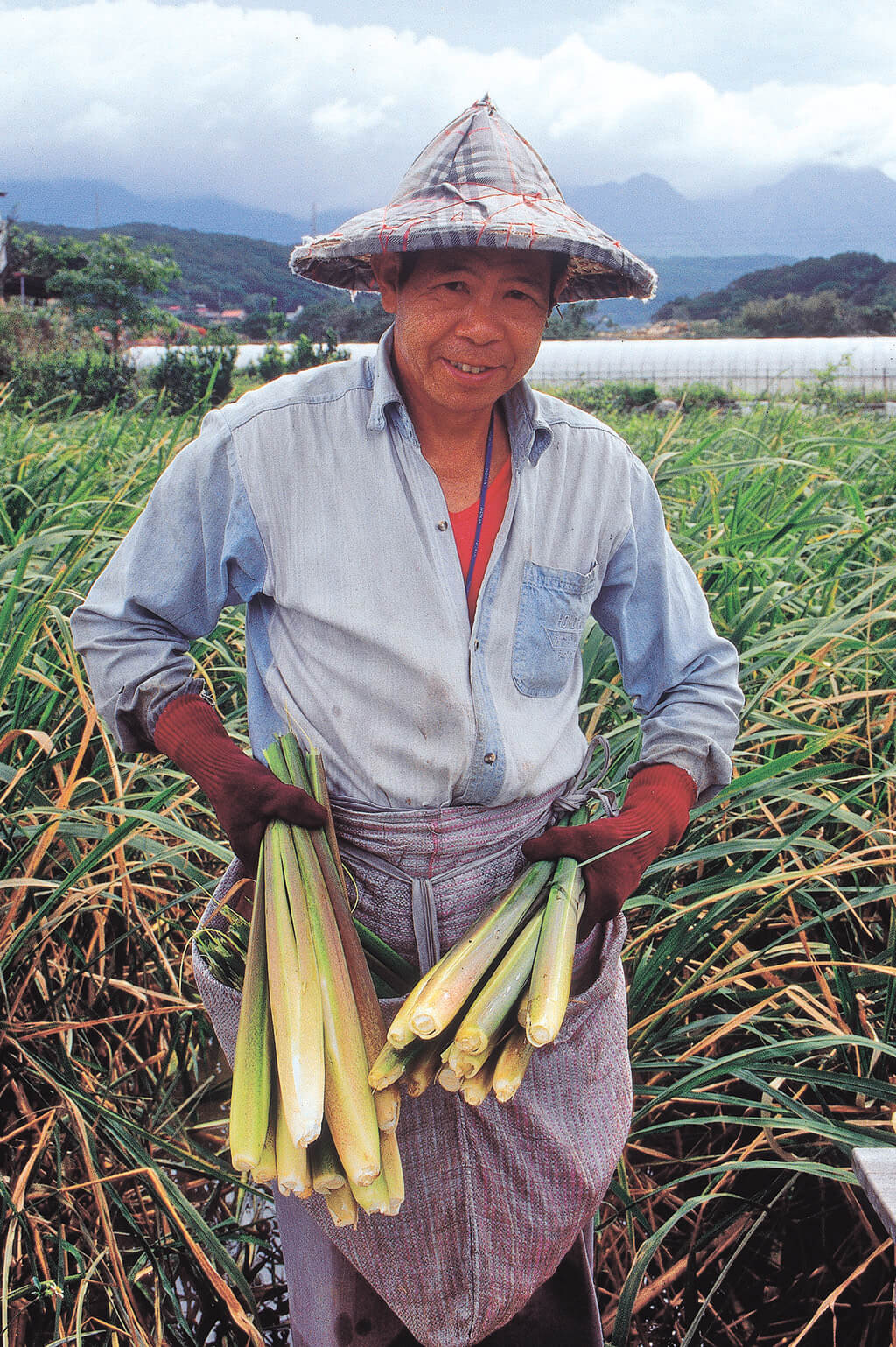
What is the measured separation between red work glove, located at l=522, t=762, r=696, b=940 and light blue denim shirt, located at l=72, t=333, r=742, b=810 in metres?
0.07

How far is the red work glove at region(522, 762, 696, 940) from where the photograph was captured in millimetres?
1111

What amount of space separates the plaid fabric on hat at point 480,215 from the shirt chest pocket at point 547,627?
1.18 feet

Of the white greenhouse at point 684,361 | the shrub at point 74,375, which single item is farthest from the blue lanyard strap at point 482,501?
the white greenhouse at point 684,361

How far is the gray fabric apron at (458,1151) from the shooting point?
3.64 feet

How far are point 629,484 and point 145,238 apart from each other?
100505mm

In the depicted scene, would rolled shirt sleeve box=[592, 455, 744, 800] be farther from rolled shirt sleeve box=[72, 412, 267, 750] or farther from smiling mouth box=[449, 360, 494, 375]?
rolled shirt sleeve box=[72, 412, 267, 750]

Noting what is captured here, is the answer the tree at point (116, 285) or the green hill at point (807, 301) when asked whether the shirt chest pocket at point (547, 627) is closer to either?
the tree at point (116, 285)

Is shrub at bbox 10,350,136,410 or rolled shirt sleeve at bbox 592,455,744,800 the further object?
shrub at bbox 10,350,136,410

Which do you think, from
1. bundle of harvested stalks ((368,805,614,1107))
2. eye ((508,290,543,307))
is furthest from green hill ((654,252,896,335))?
bundle of harvested stalks ((368,805,614,1107))

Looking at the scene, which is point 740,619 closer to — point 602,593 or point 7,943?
point 602,593

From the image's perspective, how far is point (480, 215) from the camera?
1.10 metres

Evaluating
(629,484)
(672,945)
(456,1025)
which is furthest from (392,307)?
(672,945)

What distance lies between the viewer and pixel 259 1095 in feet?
3.02

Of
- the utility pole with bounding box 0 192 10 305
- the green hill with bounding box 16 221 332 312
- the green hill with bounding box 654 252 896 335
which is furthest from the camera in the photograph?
the green hill with bounding box 16 221 332 312
